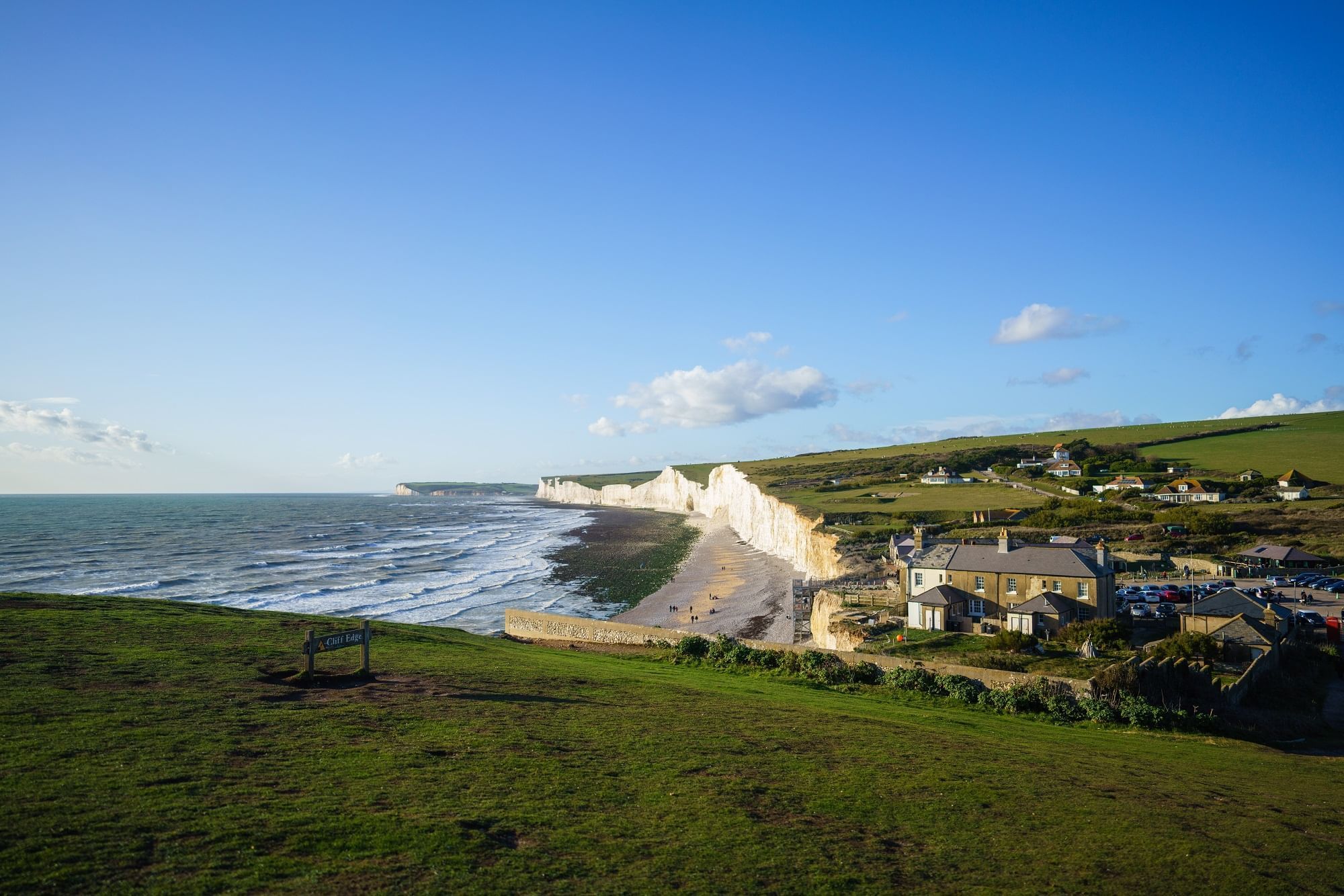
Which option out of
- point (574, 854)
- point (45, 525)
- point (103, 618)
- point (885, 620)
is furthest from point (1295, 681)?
point (45, 525)

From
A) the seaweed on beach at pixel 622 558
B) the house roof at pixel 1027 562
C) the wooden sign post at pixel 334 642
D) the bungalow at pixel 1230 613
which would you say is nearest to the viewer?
the wooden sign post at pixel 334 642

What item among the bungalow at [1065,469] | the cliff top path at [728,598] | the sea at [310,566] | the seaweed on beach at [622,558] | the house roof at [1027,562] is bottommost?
the cliff top path at [728,598]

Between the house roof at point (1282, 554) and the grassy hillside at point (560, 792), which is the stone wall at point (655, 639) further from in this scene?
the house roof at point (1282, 554)

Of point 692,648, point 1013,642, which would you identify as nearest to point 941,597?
point 1013,642

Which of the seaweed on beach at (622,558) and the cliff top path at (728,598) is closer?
the cliff top path at (728,598)

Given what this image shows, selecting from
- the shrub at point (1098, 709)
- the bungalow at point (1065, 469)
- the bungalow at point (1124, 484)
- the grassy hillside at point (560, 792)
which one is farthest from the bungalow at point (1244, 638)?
the bungalow at point (1065, 469)

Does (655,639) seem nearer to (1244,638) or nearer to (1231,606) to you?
(1244,638)
